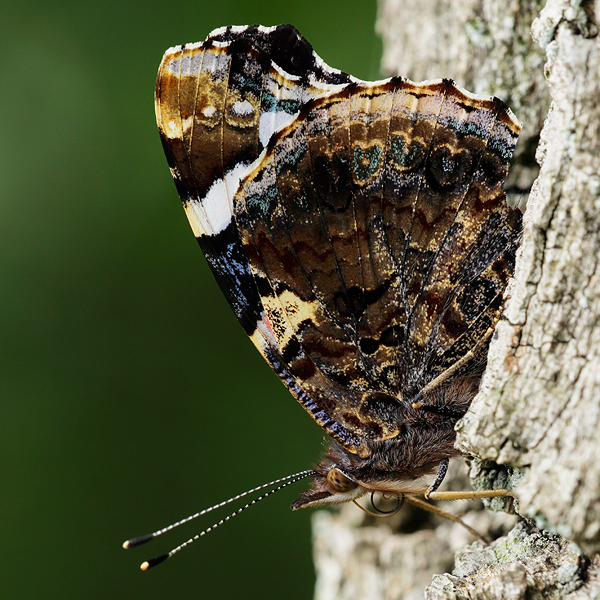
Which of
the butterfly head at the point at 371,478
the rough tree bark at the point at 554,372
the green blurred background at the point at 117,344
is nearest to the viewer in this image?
the rough tree bark at the point at 554,372

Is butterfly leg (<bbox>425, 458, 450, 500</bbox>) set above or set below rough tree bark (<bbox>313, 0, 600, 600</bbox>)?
below

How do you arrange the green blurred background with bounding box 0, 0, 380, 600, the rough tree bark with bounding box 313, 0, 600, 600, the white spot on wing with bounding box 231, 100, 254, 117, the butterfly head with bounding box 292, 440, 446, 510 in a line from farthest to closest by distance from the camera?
1. the green blurred background with bounding box 0, 0, 380, 600
2. the butterfly head with bounding box 292, 440, 446, 510
3. the white spot on wing with bounding box 231, 100, 254, 117
4. the rough tree bark with bounding box 313, 0, 600, 600

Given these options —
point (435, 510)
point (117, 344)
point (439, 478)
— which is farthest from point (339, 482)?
point (117, 344)

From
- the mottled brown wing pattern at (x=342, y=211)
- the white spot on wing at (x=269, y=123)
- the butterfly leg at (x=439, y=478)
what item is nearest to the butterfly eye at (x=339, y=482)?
Result: the mottled brown wing pattern at (x=342, y=211)

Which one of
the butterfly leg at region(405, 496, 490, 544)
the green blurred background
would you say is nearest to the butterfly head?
the butterfly leg at region(405, 496, 490, 544)

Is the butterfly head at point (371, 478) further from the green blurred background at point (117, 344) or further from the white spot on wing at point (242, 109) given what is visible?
the white spot on wing at point (242, 109)


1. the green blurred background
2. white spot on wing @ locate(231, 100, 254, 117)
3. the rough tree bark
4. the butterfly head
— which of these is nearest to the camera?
the rough tree bark

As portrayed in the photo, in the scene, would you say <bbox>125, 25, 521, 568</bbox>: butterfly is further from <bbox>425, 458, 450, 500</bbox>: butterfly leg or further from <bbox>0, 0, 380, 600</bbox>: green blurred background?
<bbox>0, 0, 380, 600</bbox>: green blurred background

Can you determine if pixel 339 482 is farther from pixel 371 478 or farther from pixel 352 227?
pixel 352 227
